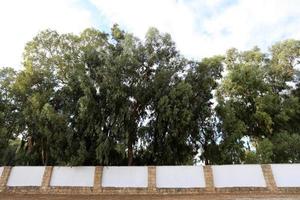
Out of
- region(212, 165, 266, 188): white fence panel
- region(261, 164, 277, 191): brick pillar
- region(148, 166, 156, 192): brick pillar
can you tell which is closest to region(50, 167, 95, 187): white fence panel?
region(148, 166, 156, 192): brick pillar

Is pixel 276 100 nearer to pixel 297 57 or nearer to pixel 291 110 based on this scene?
pixel 291 110

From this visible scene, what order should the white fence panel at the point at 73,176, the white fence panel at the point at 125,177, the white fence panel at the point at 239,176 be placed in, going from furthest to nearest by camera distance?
the white fence panel at the point at 73,176
the white fence panel at the point at 125,177
the white fence panel at the point at 239,176

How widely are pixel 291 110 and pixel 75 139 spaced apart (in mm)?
9831

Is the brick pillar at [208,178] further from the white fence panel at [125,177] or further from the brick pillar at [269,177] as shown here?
the white fence panel at [125,177]

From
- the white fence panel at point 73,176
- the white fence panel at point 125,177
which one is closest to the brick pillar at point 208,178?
the white fence panel at point 125,177

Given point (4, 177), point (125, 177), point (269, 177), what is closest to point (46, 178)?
point (4, 177)

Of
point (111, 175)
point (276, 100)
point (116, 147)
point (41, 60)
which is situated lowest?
point (111, 175)

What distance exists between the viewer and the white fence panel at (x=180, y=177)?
1013cm

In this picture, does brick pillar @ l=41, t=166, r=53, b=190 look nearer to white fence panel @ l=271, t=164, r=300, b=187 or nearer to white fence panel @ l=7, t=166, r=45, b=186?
white fence panel @ l=7, t=166, r=45, b=186

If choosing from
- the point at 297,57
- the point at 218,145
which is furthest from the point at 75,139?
the point at 297,57

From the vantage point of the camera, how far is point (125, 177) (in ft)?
33.9

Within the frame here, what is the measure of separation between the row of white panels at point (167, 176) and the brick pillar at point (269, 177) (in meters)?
0.10

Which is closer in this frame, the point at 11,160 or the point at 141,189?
the point at 141,189

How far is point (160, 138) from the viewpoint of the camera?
12594 mm
